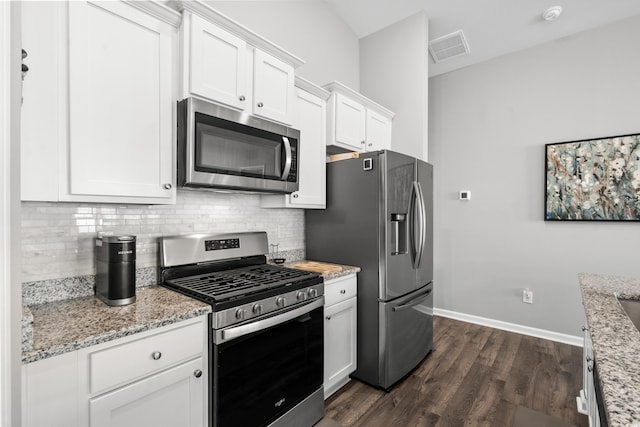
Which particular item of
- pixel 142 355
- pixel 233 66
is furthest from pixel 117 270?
pixel 233 66

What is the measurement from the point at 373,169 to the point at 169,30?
1482 mm

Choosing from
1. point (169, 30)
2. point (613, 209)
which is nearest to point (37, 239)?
point (169, 30)

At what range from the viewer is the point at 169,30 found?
62.0 inches

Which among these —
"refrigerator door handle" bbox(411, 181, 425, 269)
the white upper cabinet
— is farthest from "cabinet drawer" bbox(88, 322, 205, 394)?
"refrigerator door handle" bbox(411, 181, 425, 269)

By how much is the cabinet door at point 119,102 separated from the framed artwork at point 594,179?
358cm

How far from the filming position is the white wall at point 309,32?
2.36 meters

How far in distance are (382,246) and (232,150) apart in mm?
1212

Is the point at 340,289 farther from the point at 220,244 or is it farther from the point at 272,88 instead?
the point at 272,88

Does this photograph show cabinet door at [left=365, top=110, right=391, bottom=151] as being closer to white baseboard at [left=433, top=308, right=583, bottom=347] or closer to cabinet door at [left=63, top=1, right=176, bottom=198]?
cabinet door at [left=63, top=1, right=176, bottom=198]

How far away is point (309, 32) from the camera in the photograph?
9.53 feet

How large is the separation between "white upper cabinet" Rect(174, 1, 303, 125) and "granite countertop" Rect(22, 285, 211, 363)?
1.03m

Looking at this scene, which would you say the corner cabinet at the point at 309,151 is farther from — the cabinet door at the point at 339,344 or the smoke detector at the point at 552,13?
the smoke detector at the point at 552,13

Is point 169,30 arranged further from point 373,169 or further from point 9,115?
point 373,169

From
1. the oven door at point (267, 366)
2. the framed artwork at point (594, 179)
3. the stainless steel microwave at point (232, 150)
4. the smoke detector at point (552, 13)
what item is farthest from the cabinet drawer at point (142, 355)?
the smoke detector at point (552, 13)
